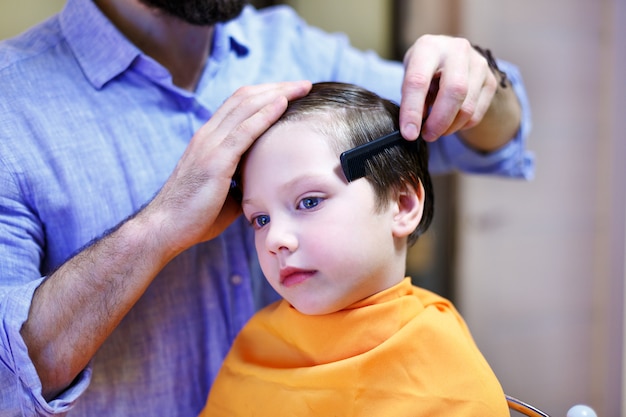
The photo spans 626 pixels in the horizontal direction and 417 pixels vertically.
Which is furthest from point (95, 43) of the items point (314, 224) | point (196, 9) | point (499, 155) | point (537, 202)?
point (537, 202)

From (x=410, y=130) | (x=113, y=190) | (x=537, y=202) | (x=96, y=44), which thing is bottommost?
(x=537, y=202)

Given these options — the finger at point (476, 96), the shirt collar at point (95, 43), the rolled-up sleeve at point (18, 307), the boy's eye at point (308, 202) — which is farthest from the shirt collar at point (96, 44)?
the finger at point (476, 96)

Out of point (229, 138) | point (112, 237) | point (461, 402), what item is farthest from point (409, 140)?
point (112, 237)

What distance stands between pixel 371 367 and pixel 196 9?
754 millimetres

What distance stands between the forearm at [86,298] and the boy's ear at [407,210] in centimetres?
38

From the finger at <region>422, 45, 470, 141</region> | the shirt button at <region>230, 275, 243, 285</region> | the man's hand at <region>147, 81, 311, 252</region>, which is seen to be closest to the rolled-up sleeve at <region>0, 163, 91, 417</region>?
the man's hand at <region>147, 81, 311, 252</region>

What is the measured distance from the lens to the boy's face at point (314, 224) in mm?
942

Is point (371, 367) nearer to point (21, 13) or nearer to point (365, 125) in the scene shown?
point (365, 125)

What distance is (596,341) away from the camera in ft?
6.62

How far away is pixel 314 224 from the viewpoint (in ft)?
3.09

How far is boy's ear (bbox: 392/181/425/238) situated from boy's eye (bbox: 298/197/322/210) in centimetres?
14

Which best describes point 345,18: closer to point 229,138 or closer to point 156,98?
point 156,98

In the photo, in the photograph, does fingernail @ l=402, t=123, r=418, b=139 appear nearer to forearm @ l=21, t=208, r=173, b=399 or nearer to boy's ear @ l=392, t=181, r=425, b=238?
boy's ear @ l=392, t=181, r=425, b=238

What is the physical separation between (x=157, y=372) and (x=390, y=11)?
1.79 metres
